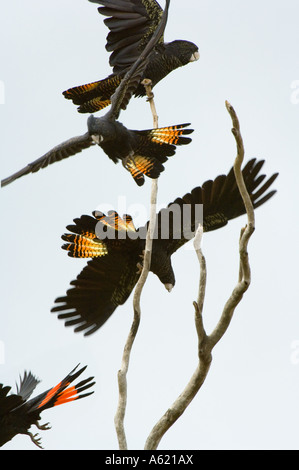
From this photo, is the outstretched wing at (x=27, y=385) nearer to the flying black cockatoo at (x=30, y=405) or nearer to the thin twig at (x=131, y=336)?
the flying black cockatoo at (x=30, y=405)

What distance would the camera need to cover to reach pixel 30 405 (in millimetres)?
7750

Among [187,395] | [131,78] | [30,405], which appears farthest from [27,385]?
[131,78]

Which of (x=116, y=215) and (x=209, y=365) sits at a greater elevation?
(x=116, y=215)

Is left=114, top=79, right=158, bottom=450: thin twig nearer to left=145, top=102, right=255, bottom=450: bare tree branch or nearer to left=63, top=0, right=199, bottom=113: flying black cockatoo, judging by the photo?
left=145, top=102, right=255, bottom=450: bare tree branch

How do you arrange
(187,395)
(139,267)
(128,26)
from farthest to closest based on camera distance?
(128,26)
(139,267)
(187,395)

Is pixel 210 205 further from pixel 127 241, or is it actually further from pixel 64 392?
pixel 64 392

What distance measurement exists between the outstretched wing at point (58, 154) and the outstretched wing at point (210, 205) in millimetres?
876

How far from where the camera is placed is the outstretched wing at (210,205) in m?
7.99

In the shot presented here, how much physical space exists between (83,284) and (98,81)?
1.84 metres

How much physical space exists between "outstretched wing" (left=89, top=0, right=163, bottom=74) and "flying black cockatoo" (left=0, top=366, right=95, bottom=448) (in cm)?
299

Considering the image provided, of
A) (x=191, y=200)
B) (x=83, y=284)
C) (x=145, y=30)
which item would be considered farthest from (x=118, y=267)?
(x=145, y=30)

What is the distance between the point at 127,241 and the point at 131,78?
140 centimetres
